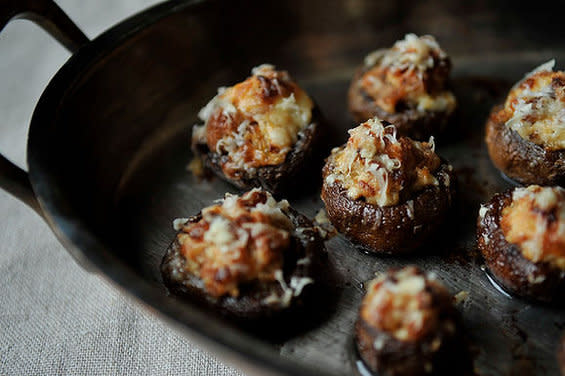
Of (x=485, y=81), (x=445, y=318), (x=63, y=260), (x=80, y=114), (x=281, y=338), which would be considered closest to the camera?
(x=445, y=318)

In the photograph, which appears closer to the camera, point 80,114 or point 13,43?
point 80,114

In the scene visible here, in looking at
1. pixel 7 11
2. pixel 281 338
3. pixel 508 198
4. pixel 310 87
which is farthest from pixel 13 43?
pixel 508 198

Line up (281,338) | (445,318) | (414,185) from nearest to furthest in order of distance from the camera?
(445,318) → (281,338) → (414,185)

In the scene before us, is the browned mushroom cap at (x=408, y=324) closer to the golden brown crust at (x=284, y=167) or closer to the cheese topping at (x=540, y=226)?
the cheese topping at (x=540, y=226)

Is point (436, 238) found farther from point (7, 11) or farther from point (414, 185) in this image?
point (7, 11)

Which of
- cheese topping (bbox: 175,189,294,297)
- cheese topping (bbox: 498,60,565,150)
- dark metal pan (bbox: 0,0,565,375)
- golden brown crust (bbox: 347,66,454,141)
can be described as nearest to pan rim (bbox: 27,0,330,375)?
dark metal pan (bbox: 0,0,565,375)

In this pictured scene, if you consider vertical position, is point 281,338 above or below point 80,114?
below

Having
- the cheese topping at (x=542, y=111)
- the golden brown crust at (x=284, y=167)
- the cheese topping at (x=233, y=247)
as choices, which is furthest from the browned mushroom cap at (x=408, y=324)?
the cheese topping at (x=542, y=111)
